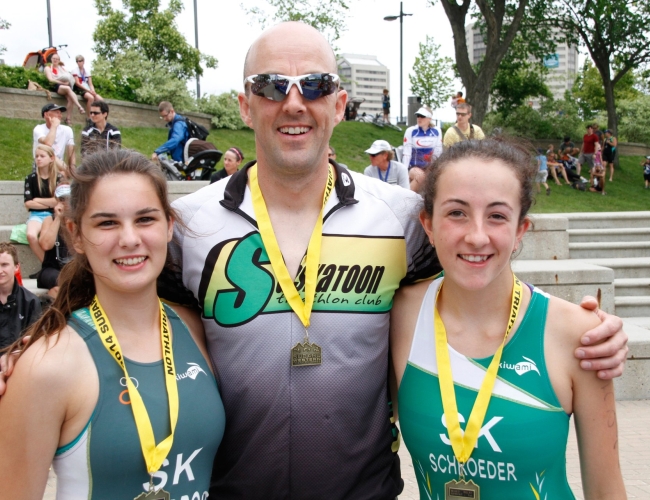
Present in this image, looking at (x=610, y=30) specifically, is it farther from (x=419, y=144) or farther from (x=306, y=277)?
(x=306, y=277)

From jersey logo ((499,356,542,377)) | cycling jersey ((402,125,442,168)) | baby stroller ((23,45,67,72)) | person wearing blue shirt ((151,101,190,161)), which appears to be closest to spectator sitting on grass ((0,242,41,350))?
jersey logo ((499,356,542,377))

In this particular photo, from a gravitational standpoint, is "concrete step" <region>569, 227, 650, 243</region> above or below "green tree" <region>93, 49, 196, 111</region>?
below

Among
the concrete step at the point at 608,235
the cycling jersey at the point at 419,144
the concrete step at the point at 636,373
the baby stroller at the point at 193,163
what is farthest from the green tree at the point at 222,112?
the concrete step at the point at 636,373

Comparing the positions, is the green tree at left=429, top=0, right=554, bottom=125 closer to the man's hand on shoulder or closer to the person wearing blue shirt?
the person wearing blue shirt

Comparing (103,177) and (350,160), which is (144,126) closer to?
(350,160)

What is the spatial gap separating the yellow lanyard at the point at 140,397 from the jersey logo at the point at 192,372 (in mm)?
31

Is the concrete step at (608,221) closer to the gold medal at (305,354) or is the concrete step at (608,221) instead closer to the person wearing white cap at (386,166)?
the person wearing white cap at (386,166)

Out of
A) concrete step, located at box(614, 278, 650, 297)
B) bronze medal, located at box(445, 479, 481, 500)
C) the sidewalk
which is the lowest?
the sidewalk

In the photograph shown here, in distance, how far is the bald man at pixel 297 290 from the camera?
94.8 inches

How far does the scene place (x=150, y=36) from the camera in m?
26.7

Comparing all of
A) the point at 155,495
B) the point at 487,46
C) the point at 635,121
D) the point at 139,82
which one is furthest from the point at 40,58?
the point at 635,121

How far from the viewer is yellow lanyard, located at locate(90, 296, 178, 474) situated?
6.70 ft

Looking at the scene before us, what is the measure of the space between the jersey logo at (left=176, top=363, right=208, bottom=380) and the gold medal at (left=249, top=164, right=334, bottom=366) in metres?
0.35

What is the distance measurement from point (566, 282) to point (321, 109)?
5.27 m
